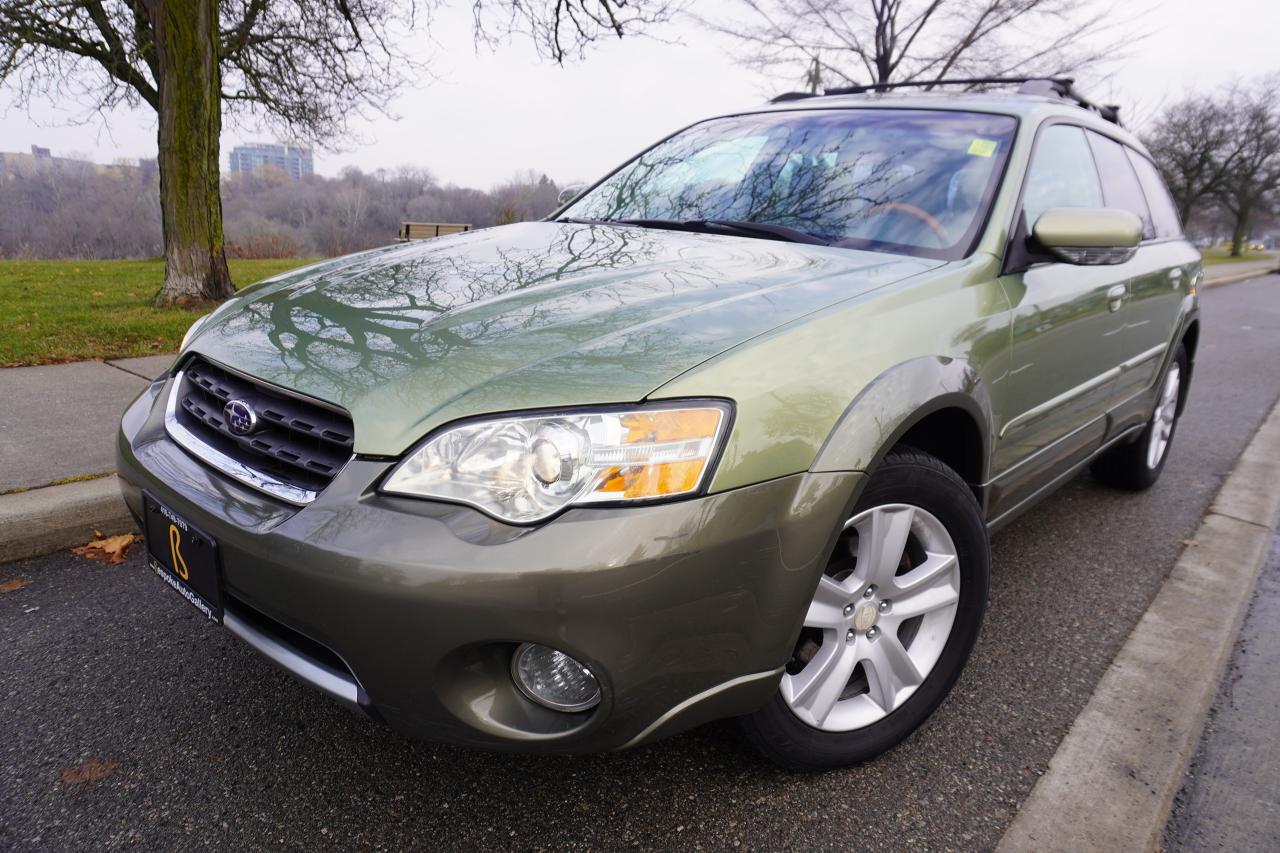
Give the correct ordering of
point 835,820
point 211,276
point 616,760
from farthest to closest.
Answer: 1. point 211,276
2. point 616,760
3. point 835,820

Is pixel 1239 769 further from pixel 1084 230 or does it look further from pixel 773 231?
pixel 773 231

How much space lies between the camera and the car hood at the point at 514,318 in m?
1.52

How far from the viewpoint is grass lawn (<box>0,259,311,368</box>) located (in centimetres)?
537

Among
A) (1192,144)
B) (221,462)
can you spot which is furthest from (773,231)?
(1192,144)

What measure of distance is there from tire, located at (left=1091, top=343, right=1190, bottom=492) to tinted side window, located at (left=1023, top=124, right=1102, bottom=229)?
115 centimetres

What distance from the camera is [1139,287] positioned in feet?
10.1

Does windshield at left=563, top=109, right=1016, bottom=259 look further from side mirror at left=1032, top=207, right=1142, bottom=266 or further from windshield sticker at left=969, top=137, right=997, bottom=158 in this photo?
side mirror at left=1032, top=207, right=1142, bottom=266

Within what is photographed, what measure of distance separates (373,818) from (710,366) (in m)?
1.15

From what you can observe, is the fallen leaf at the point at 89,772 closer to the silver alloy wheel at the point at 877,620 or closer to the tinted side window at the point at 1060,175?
the silver alloy wheel at the point at 877,620

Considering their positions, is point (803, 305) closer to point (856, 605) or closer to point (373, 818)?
point (856, 605)

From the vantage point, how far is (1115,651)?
2529mm

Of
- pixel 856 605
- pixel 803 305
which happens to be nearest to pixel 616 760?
pixel 856 605

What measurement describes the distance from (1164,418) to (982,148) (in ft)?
7.47

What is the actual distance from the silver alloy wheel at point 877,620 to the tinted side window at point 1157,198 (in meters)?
2.52
